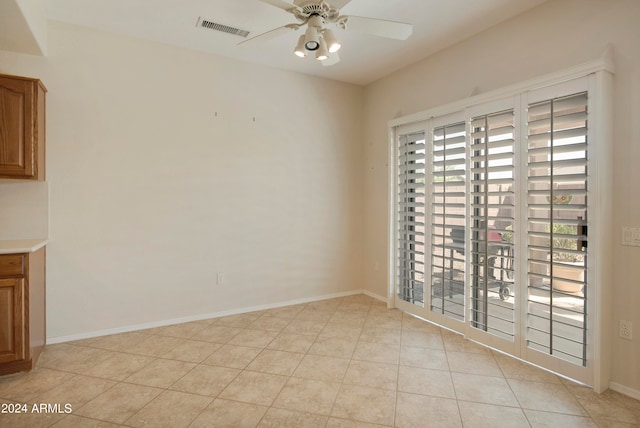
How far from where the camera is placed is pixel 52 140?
3133mm

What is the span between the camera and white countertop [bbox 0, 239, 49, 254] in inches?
97.4

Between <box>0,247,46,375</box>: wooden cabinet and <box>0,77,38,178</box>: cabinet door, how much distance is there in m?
0.75

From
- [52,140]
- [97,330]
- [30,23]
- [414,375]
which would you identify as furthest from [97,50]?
[414,375]

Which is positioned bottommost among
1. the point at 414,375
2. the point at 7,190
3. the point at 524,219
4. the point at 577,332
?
the point at 414,375

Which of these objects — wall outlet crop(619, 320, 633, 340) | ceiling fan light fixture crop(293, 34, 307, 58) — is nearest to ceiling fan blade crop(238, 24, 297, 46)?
ceiling fan light fixture crop(293, 34, 307, 58)

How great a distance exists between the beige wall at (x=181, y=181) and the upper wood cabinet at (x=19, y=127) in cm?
35

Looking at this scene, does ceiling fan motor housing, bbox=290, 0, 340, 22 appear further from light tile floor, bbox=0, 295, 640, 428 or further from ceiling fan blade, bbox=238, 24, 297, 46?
light tile floor, bbox=0, 295, 640, 428

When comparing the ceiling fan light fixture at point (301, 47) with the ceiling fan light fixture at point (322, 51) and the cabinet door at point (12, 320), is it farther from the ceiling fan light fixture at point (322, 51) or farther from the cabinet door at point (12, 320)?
the cabinet door at point (12, 320)

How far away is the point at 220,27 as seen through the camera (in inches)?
126

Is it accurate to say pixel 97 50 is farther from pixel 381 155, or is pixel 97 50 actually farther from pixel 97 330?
pixel 381 155

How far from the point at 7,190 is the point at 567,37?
4.79m

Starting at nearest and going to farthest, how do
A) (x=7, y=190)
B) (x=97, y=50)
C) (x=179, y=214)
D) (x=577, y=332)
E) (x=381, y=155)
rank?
(x=577, y=332) < (x=7, y=190) < (x=97, y=50) < (x=179, y=214) < (x=381, y=155)

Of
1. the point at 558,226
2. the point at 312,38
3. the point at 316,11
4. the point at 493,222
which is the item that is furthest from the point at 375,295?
the point at 316,11

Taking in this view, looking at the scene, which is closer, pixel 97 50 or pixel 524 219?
pixel 524 219
